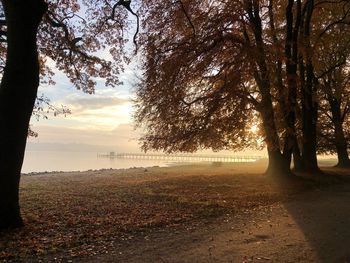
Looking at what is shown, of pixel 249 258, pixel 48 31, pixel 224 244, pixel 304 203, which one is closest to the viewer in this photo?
pixel 249 258

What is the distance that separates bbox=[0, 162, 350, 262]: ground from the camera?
25.8 ft

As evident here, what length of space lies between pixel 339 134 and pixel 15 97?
96.3 feet

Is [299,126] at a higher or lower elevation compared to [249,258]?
higher

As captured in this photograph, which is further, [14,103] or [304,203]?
[304,203]

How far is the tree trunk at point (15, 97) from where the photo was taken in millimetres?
9883

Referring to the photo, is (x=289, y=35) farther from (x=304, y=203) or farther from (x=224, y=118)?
(x=304, y=203)

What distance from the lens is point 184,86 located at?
68.1 ft

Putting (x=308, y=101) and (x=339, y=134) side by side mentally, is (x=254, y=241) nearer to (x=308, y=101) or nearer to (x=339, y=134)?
(x=308, y=101)

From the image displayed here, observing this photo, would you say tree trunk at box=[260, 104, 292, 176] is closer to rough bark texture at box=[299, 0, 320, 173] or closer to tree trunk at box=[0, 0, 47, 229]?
rough bark texture at box=[299, 0, 320, 173]

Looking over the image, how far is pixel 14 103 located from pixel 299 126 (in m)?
19.9

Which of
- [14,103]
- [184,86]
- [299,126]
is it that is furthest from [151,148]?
[14,103]

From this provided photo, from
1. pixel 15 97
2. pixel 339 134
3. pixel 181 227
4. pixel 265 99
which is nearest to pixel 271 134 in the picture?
pixel 265 99

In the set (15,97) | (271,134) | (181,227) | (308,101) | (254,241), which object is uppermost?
(308,101)

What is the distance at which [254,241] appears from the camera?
8812mm
